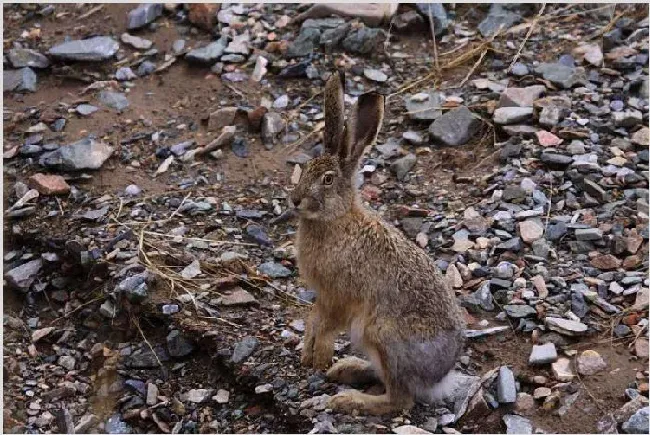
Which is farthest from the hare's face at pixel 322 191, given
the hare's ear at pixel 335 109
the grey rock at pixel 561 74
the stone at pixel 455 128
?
the grey rock at pixel 561 74

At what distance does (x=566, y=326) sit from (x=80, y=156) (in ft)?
11.2

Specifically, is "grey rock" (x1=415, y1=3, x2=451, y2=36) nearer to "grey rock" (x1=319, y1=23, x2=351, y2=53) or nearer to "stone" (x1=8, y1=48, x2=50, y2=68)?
"grey rock" (x1=319, y1=23, x2=351, y2=53)

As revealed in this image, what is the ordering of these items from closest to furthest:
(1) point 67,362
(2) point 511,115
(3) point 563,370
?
1. (3) point 563,370
2. (1) point 67,362
3. (2) point 511,115

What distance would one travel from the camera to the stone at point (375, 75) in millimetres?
7641

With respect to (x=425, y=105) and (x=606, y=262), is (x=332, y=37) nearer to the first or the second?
(x=425, y=105)

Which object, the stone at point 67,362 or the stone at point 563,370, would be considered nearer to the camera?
the stone at point 563,370

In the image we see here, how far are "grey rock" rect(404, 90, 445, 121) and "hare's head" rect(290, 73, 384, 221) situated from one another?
2130 mm

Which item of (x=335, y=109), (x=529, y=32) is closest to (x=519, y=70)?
(x=529, y=32)

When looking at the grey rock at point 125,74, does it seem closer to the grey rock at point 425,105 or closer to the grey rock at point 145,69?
A: the grey rock at point 145,69

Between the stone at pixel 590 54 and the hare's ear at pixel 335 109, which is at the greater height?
the hare's ear at pixel 335 109

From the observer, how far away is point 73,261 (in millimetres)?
6258

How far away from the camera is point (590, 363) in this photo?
5266mm

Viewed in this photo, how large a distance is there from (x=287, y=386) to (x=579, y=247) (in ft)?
6.63

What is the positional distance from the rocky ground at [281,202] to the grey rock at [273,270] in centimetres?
Answer: 1
